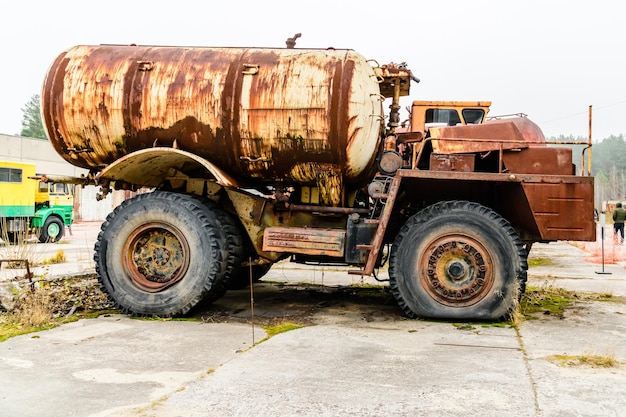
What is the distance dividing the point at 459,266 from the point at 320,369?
A: 246 centimetres

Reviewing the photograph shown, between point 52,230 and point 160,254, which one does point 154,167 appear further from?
point 52,230

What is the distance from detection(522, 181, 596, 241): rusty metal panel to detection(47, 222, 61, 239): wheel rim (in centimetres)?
1918

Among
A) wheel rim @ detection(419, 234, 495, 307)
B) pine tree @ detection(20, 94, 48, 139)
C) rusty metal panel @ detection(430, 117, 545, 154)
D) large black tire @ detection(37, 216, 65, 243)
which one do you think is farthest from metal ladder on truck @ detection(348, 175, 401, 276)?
pine tree @ detection(20, 94, 48, 139)

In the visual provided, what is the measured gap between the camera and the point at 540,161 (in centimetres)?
612

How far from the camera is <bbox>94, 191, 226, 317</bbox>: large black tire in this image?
630 cm

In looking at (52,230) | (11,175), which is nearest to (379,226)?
(11,175)

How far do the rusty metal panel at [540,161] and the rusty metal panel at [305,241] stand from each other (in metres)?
1.98

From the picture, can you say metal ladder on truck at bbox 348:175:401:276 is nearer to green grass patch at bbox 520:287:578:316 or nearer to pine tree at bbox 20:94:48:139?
green grass patch at bbox 520:287:578:316

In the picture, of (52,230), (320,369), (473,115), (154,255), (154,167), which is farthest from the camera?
(52,230)

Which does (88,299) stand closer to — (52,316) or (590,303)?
(52,316)

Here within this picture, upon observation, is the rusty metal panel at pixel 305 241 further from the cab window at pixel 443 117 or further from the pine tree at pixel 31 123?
the pine tree at pixel 31 123

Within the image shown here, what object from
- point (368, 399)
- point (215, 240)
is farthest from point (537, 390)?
point (215, 240)

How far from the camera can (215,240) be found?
20.7ft

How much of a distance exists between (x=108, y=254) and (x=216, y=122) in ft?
6.47
